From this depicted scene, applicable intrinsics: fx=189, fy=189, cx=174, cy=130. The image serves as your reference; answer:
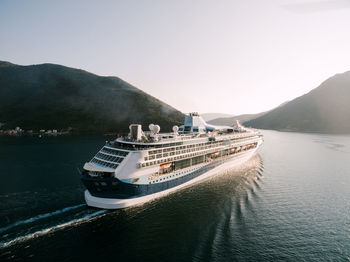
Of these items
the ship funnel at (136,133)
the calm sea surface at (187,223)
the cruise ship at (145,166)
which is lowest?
the calm sea surface at (187,223)

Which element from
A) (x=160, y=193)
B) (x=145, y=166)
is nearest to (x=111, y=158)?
(x=145, y=166)

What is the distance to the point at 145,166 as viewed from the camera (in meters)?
37.0

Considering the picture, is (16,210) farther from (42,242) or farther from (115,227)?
(115,227)

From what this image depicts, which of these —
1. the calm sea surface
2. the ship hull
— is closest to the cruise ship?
the ship hull

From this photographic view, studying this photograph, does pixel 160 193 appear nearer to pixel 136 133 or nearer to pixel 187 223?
pixel 187 223

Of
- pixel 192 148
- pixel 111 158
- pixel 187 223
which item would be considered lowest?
pixel 187 223

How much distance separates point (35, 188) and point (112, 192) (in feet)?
73.6

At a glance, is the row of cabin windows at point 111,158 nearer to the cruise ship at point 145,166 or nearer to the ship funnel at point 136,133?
the cruise ship at point 145,166

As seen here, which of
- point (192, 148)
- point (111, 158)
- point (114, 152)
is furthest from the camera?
point (192, 148)

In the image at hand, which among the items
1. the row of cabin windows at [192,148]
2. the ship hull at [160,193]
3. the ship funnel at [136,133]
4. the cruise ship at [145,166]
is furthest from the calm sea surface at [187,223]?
the ship funnel at [136,133]

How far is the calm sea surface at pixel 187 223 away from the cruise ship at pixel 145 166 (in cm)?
214

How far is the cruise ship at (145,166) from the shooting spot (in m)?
33.5

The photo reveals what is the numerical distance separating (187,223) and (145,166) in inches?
507

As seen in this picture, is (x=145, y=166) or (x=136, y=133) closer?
(x=145, y=166)
